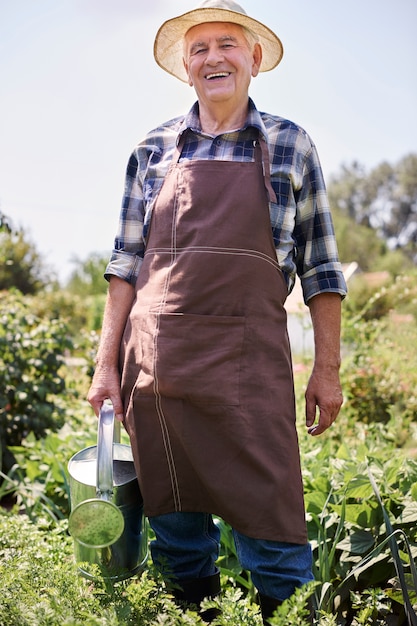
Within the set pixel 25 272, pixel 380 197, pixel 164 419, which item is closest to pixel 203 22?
pixel 164 419

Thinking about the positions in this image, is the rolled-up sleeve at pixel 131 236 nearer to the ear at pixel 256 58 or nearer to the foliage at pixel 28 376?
the ear at pixel 256 58

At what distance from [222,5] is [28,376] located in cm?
256

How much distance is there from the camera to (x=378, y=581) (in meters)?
1.96

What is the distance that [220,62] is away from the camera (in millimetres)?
1769

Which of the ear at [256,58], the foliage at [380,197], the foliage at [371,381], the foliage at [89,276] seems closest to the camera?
the ear at [256,58]

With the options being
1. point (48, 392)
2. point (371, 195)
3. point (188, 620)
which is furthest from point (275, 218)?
point (371, 195)

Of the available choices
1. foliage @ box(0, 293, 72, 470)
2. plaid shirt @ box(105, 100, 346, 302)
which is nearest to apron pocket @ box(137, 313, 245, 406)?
plaid shirt @ box(105, 100, 346, 302)

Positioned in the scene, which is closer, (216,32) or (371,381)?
(216,32)

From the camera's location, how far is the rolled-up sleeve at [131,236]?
6.32ft

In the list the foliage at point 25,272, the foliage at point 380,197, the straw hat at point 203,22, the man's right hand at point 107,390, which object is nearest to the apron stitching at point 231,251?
the man's right hand at point 107,390

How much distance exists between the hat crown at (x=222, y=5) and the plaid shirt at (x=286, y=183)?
0.26 metres

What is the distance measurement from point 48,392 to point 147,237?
2.14 meters

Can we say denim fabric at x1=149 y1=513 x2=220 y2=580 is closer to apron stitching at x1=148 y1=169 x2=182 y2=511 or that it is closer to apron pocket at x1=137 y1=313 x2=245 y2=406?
apron stitching at x1=148 y1=169 x2=182 y2=511

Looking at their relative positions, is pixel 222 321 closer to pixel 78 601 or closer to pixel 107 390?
pixel 107 390
